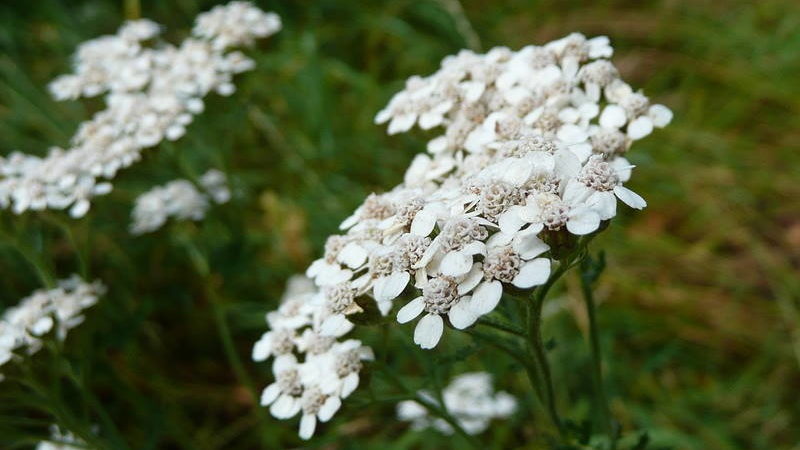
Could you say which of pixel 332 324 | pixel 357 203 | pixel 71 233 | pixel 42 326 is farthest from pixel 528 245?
pixel 357 203

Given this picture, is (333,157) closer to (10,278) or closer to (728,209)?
(10,278)

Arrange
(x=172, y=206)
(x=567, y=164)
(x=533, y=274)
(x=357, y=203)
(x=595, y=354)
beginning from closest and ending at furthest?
(x=533, y=274) → (x=567, y=164) → (x=595, y=354) → (x=172, y=206) → (x=357, y=203)

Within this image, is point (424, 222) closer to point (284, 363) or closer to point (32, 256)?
point (284, 363)

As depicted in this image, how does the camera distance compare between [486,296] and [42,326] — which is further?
[42,326]

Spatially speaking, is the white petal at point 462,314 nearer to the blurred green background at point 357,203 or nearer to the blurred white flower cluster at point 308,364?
the blurred white flower cluster at point 308,364

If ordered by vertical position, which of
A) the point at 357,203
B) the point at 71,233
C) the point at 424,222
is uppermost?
the point at 357,203

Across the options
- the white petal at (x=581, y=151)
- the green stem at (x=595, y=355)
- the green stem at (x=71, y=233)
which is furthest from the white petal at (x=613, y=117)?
the green stem at (x=71, y=233)

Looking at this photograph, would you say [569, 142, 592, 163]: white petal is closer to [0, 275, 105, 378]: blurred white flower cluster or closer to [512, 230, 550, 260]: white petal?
[512, 230, 550, 260]: white petal
